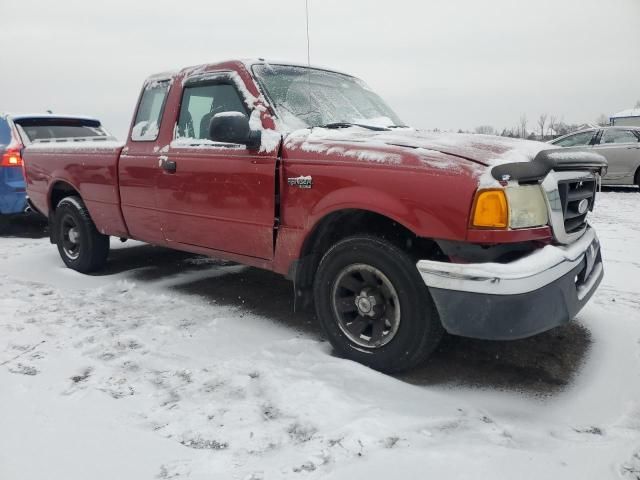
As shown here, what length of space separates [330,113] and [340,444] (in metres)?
2.39

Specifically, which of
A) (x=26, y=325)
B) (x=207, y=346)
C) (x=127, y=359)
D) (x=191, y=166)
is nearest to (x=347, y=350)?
(x=207, y=346)

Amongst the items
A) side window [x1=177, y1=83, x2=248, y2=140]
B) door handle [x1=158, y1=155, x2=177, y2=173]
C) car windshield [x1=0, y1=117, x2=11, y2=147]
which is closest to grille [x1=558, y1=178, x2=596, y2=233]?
side window [x1=177, y1=83, x2=248, y2=140]

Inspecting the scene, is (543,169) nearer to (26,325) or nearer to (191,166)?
(191,166)

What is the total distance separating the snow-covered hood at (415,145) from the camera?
261 centimetres

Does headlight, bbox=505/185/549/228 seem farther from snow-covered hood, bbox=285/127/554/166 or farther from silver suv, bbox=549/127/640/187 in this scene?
silver suv, bbox=549/127/640/187

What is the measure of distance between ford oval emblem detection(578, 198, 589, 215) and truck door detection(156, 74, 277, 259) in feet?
6.12

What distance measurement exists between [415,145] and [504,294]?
0.95 metres

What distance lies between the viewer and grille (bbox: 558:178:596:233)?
274 cm

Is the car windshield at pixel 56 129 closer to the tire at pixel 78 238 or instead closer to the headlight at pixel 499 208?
the tire at pixel 78 238

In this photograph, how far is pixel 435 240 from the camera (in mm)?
2590

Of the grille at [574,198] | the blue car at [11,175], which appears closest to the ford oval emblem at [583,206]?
the grille at [574,198]

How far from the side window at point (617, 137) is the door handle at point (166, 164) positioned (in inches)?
433

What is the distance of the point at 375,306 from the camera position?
2844 mm

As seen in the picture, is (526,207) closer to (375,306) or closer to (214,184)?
(375,306)
